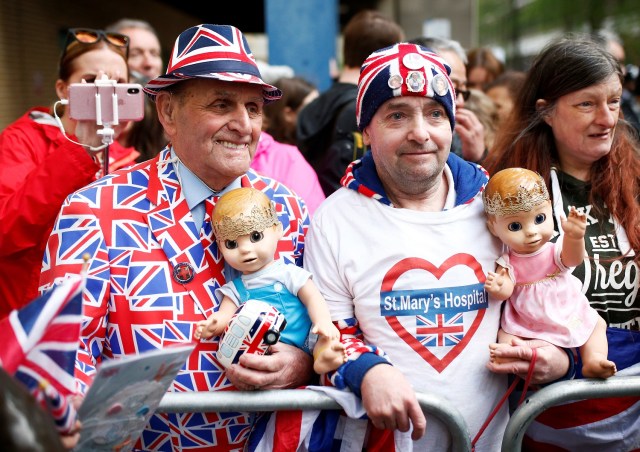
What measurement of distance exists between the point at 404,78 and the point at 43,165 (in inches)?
58.4

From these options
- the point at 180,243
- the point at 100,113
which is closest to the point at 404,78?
the point at 180,243

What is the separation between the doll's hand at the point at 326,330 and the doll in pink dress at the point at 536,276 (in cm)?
57

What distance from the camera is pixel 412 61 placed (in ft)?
8.68

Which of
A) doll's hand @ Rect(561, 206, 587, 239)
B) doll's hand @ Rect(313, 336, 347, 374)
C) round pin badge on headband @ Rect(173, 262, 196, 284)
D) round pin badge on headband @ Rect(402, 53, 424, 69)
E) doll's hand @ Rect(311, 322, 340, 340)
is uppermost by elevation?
round pin badge on headband @ Rect(402, 53, 424, 69)

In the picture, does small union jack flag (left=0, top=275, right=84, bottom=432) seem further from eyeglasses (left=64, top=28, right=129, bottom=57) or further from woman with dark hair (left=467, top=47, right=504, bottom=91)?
woman with dark hair (left=467, top=47, right=504, bottom=91)

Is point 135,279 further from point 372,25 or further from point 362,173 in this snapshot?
point 372,25

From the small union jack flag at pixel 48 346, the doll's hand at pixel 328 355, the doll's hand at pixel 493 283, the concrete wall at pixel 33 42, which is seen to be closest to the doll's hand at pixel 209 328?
the doll's hand at pixel 328 355

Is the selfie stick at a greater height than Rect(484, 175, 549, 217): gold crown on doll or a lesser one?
greater

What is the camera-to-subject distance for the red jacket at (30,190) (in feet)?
9.62

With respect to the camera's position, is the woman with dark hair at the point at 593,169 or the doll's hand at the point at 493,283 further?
the woman with dark hair at the point at 593,169

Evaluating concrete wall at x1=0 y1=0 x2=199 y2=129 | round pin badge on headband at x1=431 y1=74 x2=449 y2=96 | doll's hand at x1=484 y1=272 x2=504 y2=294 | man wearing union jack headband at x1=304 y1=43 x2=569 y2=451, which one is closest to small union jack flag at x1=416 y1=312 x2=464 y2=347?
man wearing union jack headband at x1=304 y1=43 x2=569 y2=451

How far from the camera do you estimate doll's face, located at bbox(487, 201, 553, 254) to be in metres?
2.56

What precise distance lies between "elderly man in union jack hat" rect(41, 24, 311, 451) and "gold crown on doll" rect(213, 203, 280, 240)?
187 mm

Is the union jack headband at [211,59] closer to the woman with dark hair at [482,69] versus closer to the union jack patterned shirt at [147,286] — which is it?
the union jack patterned shirt at [147,286]
